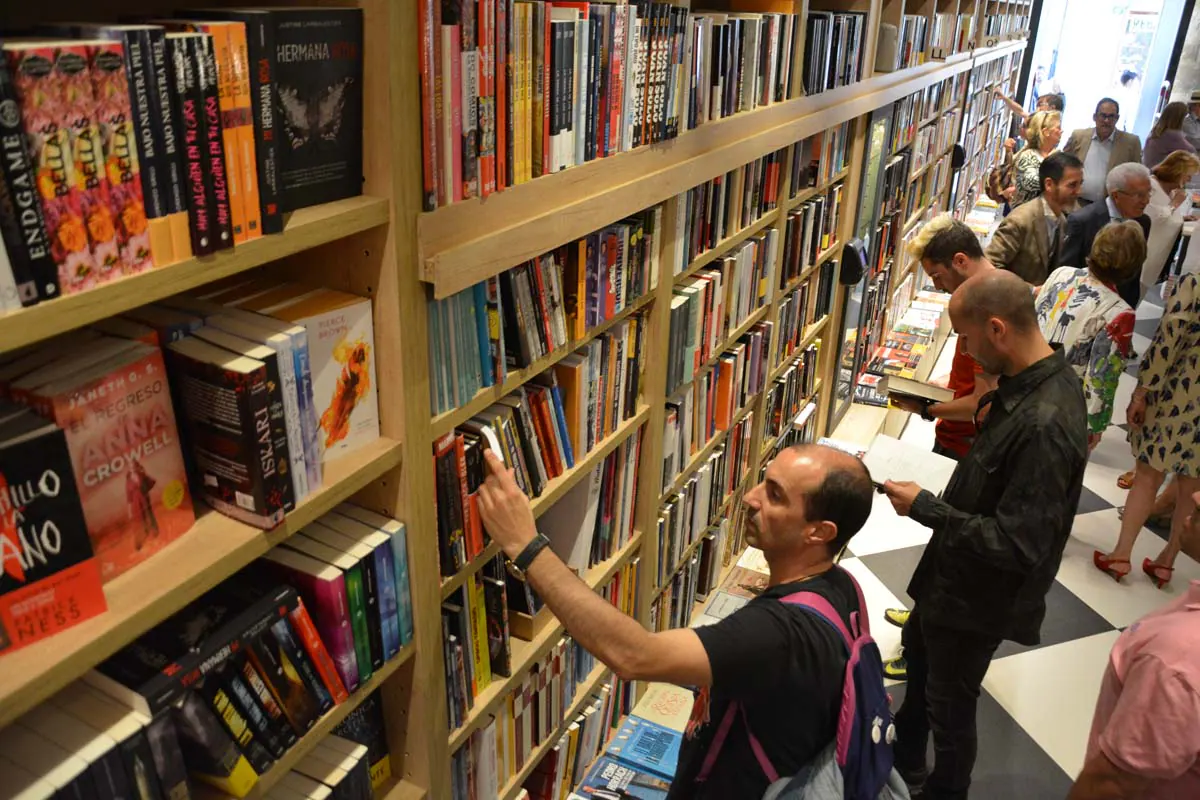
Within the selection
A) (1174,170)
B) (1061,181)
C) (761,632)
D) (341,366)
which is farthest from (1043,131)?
(341,366)

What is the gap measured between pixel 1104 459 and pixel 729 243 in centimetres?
334

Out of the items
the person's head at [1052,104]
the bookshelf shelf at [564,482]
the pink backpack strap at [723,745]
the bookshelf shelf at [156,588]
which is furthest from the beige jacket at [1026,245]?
the bookshelf shelf at [156,588]

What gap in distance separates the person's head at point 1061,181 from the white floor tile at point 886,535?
→ 2047 millimetres

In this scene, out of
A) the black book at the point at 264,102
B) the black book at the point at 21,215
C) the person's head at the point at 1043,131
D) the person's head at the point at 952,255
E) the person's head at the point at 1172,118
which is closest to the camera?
the black book at the point at 21,215

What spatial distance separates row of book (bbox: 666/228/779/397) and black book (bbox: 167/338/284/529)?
1434 millimetres

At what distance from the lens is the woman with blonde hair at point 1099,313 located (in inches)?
139

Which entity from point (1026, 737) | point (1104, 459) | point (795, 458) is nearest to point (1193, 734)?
point (795, 458)

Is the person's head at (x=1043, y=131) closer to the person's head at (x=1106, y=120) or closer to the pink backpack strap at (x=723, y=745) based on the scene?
the person's head at (x=1106, y=120)

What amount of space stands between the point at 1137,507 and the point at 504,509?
3.39 meters

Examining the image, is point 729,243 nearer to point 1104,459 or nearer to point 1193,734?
point 1193,734

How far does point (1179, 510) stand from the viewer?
12.2 feet

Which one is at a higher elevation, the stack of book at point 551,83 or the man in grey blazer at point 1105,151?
the stack of book at point 551,83

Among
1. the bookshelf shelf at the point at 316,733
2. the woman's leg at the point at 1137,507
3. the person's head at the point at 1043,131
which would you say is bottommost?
the woman's leg at the point at 1137,507

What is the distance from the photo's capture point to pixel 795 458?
1.71 m
